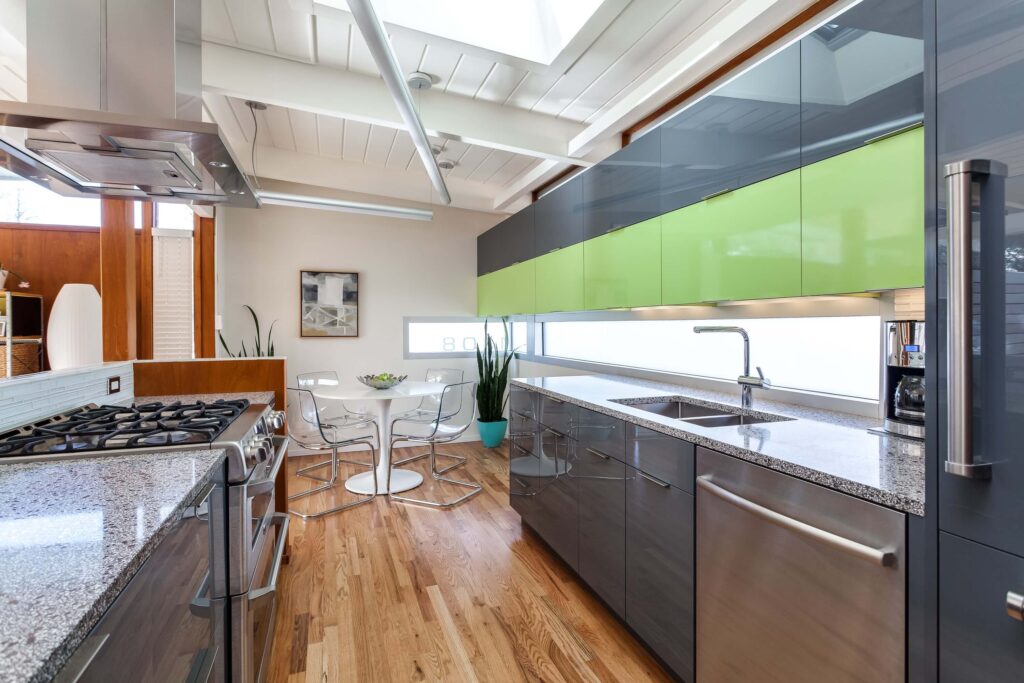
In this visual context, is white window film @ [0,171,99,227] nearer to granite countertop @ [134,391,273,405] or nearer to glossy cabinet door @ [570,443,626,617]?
granite countertop @ [134,391,273,405]

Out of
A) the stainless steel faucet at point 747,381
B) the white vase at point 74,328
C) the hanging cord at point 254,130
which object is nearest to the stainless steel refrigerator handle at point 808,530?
the stainless steel faucet at point 747,381

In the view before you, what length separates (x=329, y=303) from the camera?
4793 mm

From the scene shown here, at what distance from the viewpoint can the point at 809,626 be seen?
1.14 m

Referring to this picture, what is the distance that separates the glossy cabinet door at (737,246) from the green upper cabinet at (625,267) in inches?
2.8

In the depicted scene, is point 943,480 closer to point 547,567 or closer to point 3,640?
point 3,640

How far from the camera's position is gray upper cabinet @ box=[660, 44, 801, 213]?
173 cm

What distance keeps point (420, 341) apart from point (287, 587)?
313 cm

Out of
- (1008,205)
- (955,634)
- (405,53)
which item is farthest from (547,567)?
(405,53)

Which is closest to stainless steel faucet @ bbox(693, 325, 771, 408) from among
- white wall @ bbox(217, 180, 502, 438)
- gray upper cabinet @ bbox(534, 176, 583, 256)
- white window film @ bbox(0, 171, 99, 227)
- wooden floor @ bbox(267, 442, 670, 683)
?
wooden floor @ bbox(267, 442, 670, 683)

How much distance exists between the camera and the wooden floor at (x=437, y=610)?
1.77 m

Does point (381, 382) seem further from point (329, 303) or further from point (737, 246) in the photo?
point (737, 246)

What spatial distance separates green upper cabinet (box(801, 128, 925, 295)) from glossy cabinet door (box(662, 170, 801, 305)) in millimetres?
71

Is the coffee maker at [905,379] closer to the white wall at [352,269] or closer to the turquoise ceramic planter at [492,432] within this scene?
the turquoise ceramic planter at [492,432]

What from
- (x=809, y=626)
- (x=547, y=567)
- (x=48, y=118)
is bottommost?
(x=547, y=567)
